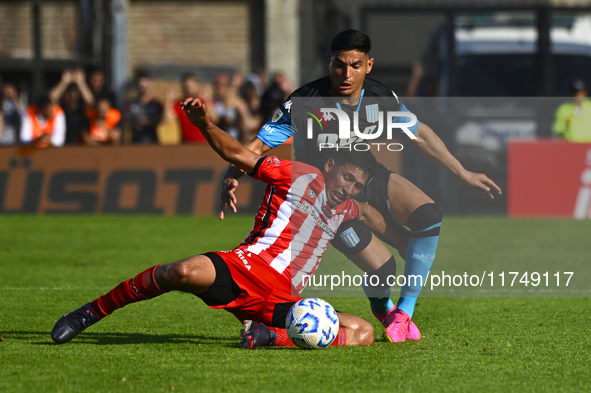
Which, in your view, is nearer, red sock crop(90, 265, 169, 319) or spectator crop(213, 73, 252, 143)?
red sock crop(90, 265, 169, 319)

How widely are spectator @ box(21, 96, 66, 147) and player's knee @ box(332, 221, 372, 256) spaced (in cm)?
982

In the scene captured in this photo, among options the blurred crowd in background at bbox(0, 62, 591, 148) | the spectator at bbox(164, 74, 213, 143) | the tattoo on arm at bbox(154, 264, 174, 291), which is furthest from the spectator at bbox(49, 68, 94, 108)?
the tattoo on arm at bbox(154, 264, 174, 291)

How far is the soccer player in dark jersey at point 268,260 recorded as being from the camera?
15.6ft

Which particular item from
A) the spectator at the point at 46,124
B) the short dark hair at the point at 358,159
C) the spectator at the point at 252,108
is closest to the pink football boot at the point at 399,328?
the short dark hair at the point at 358,159

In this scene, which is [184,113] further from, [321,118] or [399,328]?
[399,328]

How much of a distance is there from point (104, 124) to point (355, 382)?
11311 millimetres

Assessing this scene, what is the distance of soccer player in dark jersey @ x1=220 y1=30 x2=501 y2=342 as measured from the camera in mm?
5211

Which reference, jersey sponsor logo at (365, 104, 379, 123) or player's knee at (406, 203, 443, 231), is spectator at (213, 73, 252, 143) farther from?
player's knee at (406, 203, 443, 231)

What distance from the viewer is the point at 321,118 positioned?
5445 millimetres

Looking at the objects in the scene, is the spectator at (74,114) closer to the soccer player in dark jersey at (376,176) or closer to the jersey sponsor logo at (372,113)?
the soccer player in dark jersey at (376,176)

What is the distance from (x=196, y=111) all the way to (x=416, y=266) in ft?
5.98

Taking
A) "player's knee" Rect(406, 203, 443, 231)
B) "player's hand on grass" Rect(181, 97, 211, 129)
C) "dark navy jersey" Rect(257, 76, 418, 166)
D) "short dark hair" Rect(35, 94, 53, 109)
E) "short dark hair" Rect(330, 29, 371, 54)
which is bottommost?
"short dark hair" Rect(35, 94, 53, 109)

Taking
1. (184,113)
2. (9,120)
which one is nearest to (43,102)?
(9,120)

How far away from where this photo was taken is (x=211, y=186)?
525 inches
